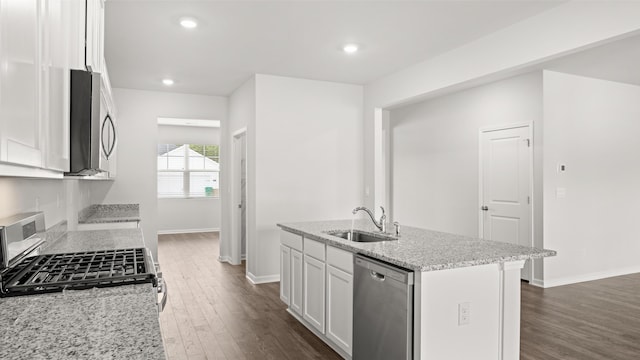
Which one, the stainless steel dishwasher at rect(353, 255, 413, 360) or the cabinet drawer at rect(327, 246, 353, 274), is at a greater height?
the cabinet drawer at rect(327, 246, 353, 274)

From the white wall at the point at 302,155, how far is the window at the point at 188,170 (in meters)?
4.93

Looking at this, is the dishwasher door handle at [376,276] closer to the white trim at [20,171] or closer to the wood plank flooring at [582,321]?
the wood plank flooring at [582,321]

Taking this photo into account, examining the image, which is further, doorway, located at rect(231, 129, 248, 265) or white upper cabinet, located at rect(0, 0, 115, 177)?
doorway, located at rect(231, 129, 248, 265)

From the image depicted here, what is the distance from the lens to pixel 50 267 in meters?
1.72

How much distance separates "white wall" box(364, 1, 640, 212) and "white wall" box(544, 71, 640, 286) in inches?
55.5

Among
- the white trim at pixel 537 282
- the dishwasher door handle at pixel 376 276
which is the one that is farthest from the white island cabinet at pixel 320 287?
the white trim at pixel 537 282

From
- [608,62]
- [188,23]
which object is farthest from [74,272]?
[608,62]

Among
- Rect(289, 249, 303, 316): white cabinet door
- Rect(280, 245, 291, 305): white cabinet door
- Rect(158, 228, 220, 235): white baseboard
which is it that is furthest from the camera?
Rect(158, 228, 220, 235): white baseboard

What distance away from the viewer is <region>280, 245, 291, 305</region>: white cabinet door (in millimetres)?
3916

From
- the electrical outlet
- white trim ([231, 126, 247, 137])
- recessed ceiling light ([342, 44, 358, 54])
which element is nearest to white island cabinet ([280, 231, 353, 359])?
the electrical outlet

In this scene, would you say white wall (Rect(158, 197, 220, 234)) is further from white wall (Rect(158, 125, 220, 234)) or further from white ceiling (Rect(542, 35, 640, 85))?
white ceiling (Rect(542, 35, 640, 85))

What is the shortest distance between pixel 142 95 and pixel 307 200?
2.92m

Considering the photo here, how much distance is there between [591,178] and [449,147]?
6.07 feet

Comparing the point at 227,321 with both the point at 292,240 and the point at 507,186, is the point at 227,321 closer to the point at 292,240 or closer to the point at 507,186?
the point at 292,240
